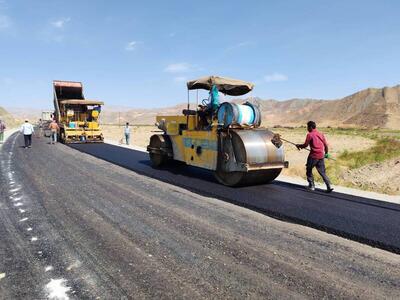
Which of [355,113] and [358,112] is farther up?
[358,112]

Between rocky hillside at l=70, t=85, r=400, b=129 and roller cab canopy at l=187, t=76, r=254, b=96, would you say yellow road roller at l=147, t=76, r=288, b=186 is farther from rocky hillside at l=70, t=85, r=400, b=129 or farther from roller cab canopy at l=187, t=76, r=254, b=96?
rocky hillside at l=70, t=85, r=400, b=129

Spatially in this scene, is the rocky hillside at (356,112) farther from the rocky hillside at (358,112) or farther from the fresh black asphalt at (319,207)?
the fresh black asphalt at (319,207)

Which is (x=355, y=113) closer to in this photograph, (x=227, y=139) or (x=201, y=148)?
(x=201, y=148)

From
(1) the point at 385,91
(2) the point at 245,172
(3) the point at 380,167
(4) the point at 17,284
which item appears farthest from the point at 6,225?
(1) the point at 385,91

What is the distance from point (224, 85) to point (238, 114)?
1482 mm

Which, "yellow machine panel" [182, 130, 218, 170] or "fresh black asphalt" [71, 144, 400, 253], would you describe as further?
"yellow machine panel" [182, 130, 218, 170]

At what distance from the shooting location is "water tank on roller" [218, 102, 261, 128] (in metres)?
8.30

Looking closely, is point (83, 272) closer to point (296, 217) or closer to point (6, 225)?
point (6, 225)

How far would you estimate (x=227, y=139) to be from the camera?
8.29m

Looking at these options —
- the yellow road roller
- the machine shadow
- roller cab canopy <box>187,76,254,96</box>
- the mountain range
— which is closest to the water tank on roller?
the yellow road roller

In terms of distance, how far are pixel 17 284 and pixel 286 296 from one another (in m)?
2.54

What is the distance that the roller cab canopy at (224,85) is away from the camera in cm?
933

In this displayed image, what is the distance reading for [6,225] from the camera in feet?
17.0

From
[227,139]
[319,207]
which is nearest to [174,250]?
[319,207]
